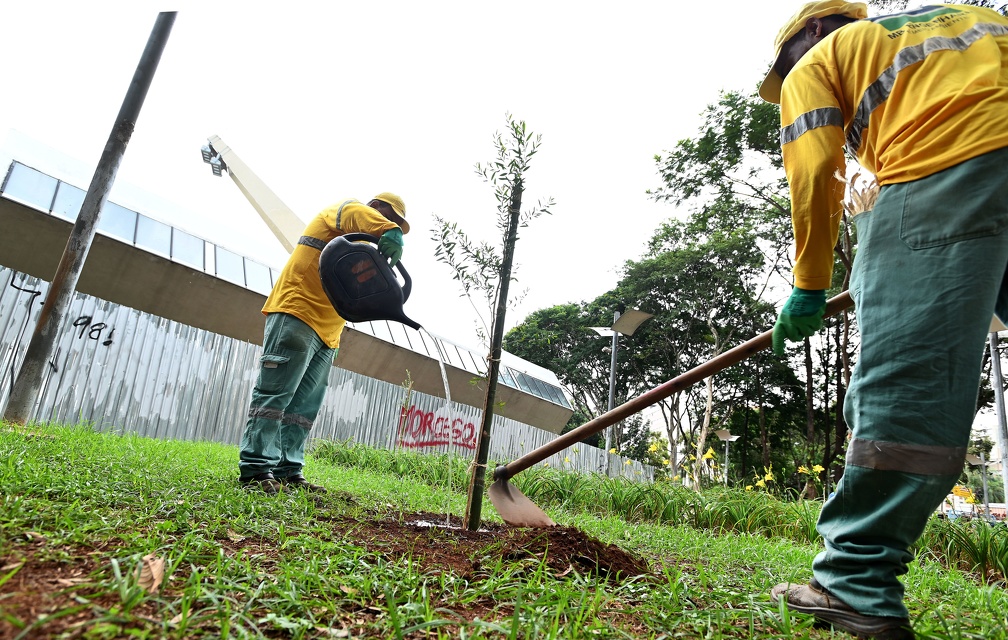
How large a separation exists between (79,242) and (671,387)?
5673 millimetres

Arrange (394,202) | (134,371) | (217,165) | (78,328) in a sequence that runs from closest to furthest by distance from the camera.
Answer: (394,202) → (78,328) → (134,371) → (217,165)

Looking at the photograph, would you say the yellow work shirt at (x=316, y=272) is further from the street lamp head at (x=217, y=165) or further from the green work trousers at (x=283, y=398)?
the street lamp head at (x=217, y=165)

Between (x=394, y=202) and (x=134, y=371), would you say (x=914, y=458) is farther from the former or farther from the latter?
(x=134, y=371)

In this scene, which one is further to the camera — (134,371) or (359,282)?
(134,371)

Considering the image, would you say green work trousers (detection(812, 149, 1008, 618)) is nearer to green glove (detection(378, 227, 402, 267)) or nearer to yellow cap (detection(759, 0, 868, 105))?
yellow cap (detection(759, 0, 868, 105))

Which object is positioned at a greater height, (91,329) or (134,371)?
(91,329)

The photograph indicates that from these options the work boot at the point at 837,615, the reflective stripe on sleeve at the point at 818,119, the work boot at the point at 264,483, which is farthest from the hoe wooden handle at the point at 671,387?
the work boot at the point at 264,483

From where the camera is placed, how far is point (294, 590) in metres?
1.41

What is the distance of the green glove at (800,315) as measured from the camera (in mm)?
1964

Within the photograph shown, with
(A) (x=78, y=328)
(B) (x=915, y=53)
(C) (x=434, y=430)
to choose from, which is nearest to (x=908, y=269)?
(B) (x=915, y=53)

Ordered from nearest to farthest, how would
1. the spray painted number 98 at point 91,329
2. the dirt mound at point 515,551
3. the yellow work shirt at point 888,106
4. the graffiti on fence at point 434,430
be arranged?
the yellow work shirt at point 888,106 → the dirt mound at point 515,551 → the spray painted number 98 at point 91,329 → the graffiti on fence at point 434,430

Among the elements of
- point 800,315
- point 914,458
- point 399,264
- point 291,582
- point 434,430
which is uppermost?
point 399,264

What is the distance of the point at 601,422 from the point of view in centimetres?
268

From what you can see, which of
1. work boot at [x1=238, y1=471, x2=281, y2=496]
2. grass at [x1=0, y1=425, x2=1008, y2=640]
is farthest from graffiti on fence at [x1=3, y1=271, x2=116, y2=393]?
work boot at [x1=238, y1=471, x2=281, y2=496]
